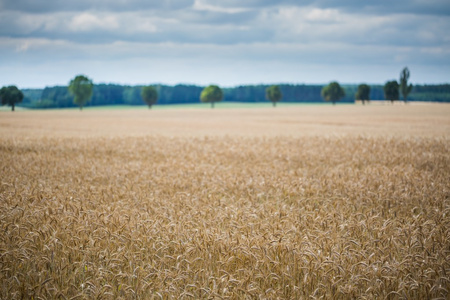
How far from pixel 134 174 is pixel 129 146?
7.04 metres

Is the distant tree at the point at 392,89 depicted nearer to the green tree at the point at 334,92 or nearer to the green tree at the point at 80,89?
the green tree at the point at 334,92

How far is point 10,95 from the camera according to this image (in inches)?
1261

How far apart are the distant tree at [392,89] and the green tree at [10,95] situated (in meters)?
102

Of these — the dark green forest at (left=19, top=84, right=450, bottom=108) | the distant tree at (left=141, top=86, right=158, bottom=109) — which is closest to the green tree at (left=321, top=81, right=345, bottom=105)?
the dark green forest at (left=19, top=84, right=450, bottom=108)

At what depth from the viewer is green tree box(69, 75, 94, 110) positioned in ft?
272

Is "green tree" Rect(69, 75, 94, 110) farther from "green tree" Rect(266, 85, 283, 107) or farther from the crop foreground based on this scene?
the crop foreground

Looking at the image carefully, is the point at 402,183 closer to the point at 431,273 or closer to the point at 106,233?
the point at 431,273

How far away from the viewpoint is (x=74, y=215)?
559 cm

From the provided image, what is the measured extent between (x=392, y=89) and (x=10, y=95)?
104385 millimetres

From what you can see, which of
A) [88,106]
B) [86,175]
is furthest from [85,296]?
[88,106]

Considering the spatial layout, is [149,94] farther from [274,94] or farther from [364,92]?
[364,92]

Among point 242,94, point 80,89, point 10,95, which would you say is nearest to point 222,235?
point 10,95

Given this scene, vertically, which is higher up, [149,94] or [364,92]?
[364,92]

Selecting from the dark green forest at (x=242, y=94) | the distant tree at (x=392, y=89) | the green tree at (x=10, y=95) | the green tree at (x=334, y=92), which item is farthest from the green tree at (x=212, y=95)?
the green tree at (x=10, y=95)
